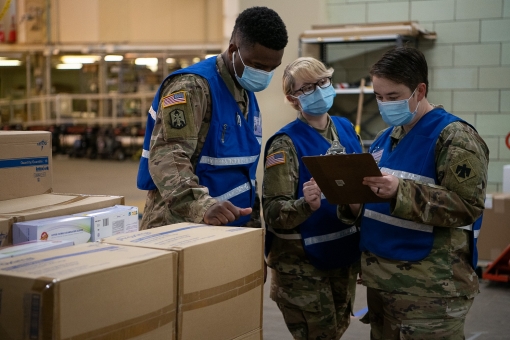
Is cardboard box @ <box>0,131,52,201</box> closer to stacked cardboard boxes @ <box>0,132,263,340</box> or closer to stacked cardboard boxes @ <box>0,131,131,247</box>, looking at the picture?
stacked cardboard boxes @ <box>0,131,131,247</box>

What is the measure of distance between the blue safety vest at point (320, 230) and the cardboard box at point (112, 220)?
0.55 metres

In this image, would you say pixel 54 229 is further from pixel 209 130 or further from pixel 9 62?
pixel 9 62

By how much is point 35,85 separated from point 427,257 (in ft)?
47.3

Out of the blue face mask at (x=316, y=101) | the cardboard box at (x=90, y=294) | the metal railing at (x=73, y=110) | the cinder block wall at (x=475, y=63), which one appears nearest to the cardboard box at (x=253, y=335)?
the cardboard box at (x=90, y=294)

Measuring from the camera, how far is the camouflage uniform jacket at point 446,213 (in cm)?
180

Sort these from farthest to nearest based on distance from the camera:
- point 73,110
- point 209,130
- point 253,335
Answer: point 73,110, point 209,130, point 253,335

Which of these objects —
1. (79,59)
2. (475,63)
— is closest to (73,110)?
(79,59)

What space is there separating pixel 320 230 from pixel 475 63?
4.14 metres

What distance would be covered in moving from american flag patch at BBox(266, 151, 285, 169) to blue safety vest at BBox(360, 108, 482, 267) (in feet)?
1.32

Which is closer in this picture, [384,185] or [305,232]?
[384,185]

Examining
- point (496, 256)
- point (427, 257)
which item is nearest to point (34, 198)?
point (427, 257)

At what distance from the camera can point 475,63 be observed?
5.80 meters

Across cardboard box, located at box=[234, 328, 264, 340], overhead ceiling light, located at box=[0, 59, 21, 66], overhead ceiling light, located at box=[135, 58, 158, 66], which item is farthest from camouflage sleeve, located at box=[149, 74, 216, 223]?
overhead ceiling light, located at box=[0, 59, 21, 66]

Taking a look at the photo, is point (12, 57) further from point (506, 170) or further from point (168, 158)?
point (168, 158)
